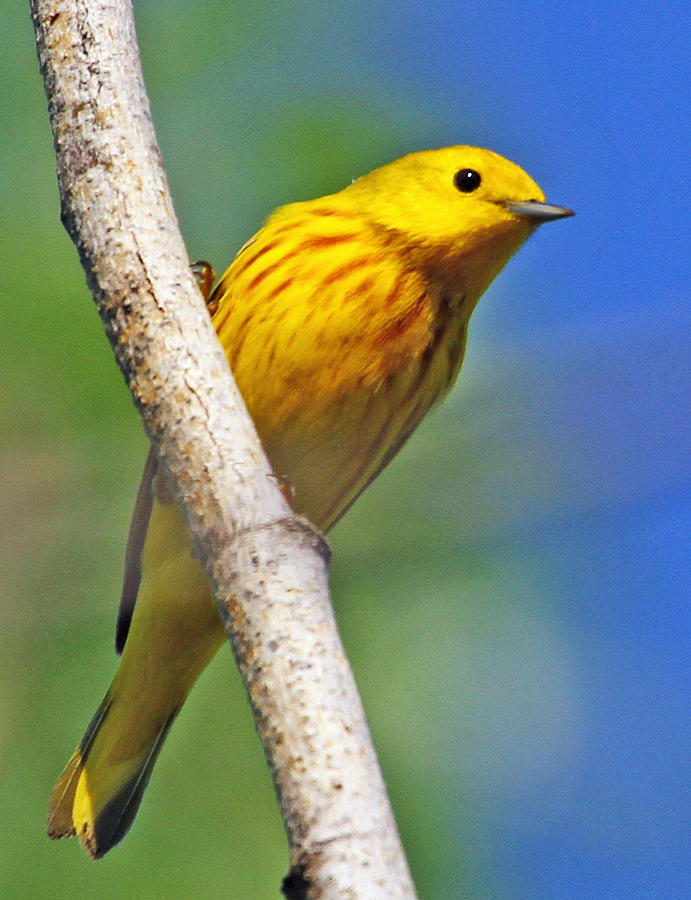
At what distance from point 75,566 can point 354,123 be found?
3.93 m

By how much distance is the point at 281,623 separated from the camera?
2016 millimetres

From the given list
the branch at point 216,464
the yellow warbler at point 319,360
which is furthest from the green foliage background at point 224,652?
the branch at point 216,464

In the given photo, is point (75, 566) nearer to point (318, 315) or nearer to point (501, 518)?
point (501, 518)

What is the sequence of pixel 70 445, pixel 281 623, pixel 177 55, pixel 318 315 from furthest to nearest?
pixel 177 55, pixel 318 315, pixel 70 445, pixel 281 623

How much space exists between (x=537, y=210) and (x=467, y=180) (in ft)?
1.00

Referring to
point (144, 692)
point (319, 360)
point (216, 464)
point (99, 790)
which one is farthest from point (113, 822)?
point (216, 464)

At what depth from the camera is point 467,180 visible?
4.23 m

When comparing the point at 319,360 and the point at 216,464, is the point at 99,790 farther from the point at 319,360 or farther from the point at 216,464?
the point at 216,464

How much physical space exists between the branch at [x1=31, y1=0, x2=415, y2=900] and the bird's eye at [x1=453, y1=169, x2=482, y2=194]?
1.67 metres

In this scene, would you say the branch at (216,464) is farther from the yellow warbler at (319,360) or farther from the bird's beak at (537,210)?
the bird's beak at (537,210)

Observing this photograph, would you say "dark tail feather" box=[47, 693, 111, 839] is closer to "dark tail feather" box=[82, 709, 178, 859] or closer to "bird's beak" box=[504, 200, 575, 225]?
"dark tail feather" box=[82, 709, 178, 859]

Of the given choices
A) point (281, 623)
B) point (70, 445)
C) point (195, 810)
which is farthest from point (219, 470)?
point (195, 810)

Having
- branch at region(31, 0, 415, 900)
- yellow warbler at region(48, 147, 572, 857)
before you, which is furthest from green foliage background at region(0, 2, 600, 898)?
branch at region(31, 0, 415, 900)

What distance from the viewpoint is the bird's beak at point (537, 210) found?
3994mm
